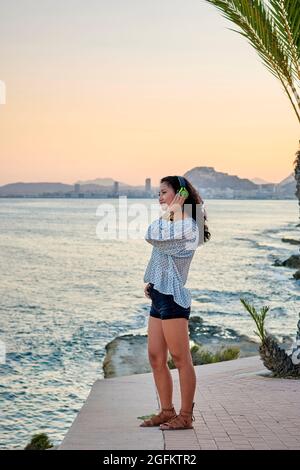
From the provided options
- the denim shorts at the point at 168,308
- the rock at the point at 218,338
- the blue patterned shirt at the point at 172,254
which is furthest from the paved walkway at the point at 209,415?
the rock at the point at 218,338

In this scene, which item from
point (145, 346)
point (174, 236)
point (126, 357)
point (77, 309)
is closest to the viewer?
point (174, 236)

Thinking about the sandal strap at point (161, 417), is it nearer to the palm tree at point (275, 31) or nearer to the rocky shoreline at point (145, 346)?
the palm tree at point (275, 31)

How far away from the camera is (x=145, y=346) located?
18891mm

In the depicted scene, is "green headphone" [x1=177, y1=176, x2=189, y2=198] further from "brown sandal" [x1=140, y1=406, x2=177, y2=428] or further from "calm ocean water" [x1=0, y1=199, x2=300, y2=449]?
"calm ocean water" [x1=0, y1=199, x2=300, y2=449]

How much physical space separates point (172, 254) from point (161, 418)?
56.8 inches

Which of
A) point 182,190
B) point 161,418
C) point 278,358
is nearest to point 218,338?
point 278,358

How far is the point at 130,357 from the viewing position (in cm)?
1742

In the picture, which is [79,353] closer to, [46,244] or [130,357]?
[130,357]

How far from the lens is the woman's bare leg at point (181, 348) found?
5980 mm

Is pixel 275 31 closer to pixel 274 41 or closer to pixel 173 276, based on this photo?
pixel 274 41

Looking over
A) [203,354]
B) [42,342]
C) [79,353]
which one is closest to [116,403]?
[203,354]

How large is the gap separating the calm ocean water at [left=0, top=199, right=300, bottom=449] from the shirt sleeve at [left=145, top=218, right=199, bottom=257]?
6.91m

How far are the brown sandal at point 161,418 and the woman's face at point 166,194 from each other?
5.66 feet

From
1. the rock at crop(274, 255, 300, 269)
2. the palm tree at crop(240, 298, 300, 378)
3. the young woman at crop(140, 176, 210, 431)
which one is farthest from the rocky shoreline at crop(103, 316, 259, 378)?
the rock at crop(274, 255, 300, 269)
